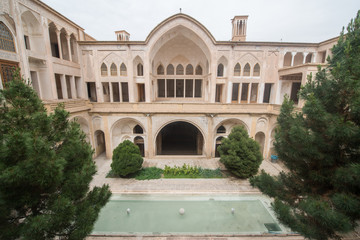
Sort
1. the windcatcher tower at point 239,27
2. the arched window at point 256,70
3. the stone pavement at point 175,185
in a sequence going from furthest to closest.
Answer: the windcatcher tower at point 239,27 < the arched window at point 256,70 < the stone pavement at point 175,185

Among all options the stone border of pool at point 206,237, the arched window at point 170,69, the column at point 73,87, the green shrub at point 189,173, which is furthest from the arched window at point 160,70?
the stone border of pool at point 206,237

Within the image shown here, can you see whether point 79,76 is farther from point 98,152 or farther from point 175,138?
point 175,138

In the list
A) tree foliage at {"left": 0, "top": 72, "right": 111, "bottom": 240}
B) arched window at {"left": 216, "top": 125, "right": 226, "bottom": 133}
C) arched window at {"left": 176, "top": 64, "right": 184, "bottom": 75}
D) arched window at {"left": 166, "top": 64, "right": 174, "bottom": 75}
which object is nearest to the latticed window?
tree foliage at {"left": 0, "top": 72, "right": 111, "bottom": 240}

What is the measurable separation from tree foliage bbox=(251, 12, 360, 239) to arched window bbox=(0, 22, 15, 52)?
15079 millimetres

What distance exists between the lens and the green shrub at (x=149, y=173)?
36.1 feet

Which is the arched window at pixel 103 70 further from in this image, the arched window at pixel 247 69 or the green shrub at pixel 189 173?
the arched window at pixel 247 69

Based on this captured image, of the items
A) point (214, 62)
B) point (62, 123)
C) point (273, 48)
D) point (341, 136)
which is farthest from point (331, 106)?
point (273, 48)

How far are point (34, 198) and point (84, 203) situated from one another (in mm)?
1207

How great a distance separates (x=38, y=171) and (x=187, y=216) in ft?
23.0

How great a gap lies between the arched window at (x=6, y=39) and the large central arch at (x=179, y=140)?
1216 cm

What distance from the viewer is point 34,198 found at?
355 cm

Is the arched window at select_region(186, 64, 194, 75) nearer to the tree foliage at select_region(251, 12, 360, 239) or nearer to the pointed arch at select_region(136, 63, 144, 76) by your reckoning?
the pointed arch at select_region(136, 63, 144, 76)

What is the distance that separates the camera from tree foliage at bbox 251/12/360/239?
11.4 ft

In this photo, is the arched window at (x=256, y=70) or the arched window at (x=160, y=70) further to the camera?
the arched window at (x=160, y=70)
